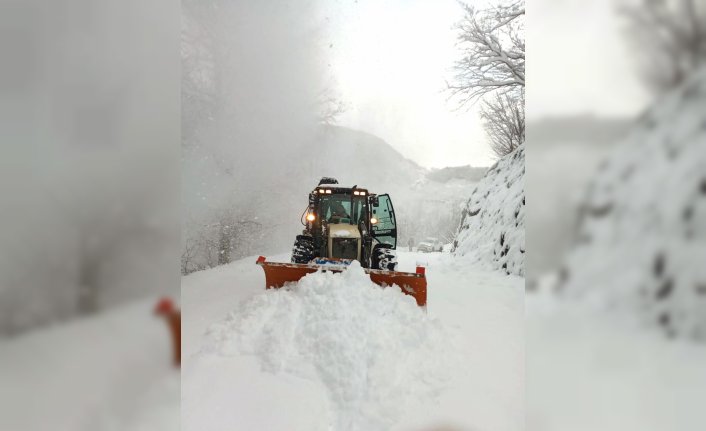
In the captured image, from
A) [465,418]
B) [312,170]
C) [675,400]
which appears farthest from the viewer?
[312,170]

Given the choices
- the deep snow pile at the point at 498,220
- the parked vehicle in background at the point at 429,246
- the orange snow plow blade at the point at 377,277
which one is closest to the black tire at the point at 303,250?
the orange snow plow blade at the point at 377,277

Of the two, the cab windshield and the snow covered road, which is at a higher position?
the cab windshield

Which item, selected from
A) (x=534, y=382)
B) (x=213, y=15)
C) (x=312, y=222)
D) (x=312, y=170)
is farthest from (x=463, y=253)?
(x=213, y=15)

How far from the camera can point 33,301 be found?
0.60 meters

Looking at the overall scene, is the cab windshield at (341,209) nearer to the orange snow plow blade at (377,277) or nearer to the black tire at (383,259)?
the black tire at (383,259)

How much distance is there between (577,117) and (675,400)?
1.51 feet

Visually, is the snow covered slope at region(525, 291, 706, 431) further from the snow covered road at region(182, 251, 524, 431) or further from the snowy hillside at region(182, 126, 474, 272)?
the snowy hillside at region(182, 126, 474, 272)

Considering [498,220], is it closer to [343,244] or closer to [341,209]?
[341,209]

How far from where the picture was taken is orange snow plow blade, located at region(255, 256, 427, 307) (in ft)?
10.4

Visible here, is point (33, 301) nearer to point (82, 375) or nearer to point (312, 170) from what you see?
point (82, 375)

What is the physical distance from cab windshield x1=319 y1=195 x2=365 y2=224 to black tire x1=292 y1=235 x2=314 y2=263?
40 cm

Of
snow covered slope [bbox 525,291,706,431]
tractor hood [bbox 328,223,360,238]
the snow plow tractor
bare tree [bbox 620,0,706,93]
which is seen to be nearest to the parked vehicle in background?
the snow plow tractor

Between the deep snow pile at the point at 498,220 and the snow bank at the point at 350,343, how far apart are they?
123 inches

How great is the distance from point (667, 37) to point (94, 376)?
3.84ft
